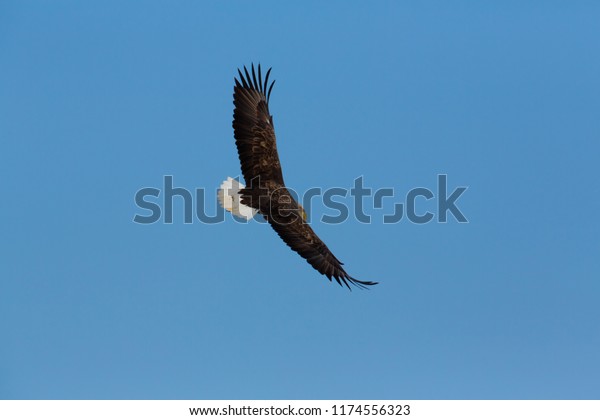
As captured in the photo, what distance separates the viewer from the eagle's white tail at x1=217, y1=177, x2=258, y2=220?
11195 mm

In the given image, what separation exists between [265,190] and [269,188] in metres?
0.05

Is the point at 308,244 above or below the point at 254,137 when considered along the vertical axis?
below

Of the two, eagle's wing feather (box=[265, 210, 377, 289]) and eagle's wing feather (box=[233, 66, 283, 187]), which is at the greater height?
eagle's wing feather (box=[233, 66, 283, 187])

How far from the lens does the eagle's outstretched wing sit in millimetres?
10875

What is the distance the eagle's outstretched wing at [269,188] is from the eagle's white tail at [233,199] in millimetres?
114

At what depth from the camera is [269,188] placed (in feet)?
36.0

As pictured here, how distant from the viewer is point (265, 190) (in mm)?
10969

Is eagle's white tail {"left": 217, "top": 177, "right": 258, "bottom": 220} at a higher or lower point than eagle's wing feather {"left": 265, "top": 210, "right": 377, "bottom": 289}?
higher

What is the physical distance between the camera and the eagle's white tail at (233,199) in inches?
441

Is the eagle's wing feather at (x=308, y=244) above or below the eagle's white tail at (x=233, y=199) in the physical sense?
below
